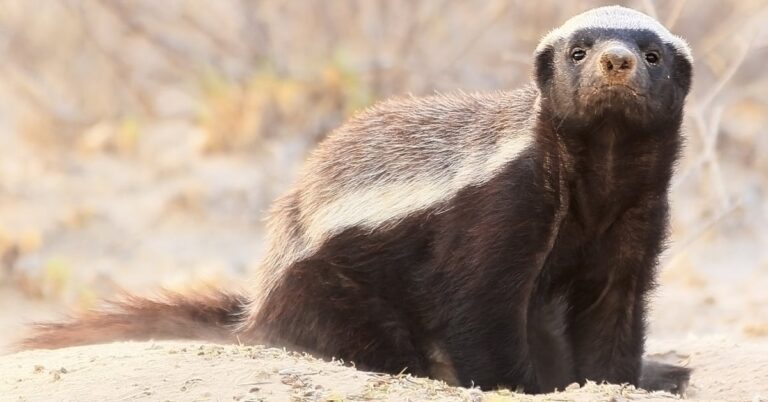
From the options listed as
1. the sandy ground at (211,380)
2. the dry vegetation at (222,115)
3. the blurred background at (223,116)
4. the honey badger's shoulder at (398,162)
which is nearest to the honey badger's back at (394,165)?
the honey badger's shoulder at (398,162)

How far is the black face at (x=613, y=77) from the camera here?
4.28m

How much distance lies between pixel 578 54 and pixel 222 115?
Answer: 5.96 meters

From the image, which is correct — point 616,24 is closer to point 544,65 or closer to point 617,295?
point 544,65

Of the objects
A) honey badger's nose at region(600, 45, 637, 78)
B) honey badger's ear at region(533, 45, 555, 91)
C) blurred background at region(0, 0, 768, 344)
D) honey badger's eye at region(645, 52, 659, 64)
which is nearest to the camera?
honey badger's nose at region(600, 45, 637, 78)

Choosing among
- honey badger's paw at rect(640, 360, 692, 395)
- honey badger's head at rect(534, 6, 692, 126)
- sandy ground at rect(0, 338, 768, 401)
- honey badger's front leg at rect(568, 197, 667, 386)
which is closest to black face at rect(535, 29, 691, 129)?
honey badger's head at rect(534, 6, 692, 126)

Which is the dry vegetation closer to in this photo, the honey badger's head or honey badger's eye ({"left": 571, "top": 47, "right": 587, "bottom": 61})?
the honey badger's head

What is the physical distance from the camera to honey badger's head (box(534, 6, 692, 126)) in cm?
429

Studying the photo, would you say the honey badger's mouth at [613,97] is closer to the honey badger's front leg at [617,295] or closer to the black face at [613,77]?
the black face at [613,77]

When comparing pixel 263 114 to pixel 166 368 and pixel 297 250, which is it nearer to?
pixel 297 250

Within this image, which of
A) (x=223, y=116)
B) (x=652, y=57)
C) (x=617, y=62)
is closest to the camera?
(x=617, y=62)

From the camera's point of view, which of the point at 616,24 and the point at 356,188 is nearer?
the point at 616,24

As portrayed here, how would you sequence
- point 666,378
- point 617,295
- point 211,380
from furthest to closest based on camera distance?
point 666,378 → point 617,295 → point 211,380

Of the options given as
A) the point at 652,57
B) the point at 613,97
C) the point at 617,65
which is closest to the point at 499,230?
the point at 613,97

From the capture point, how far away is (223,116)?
1015 centimetres
